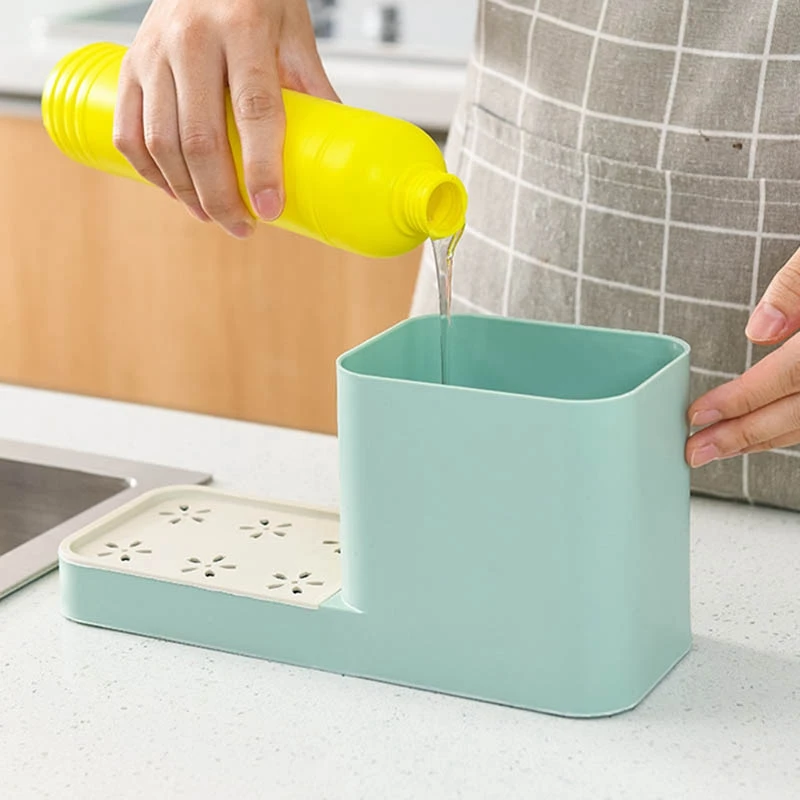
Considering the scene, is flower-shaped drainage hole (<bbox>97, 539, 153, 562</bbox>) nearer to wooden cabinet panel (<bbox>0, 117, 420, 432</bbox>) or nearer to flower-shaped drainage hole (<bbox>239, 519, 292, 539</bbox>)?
flower-shaped drainage hole (<bbox>239, 519, 292, 539</bbox>)

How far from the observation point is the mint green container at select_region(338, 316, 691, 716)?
706 mm

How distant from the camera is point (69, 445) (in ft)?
3.59

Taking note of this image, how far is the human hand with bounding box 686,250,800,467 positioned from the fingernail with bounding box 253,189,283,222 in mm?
248

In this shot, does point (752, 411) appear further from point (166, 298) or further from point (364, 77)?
point (166, 298)

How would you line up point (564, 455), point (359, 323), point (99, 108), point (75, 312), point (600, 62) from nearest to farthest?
point (564, 455), point (99, 108), point (600, 62), point (359, 323), point (75, 312)

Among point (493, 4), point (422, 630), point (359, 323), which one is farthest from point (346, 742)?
point (359, 323)

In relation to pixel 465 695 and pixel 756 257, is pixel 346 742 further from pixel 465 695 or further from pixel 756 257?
pixel 756 257

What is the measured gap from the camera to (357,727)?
73cm

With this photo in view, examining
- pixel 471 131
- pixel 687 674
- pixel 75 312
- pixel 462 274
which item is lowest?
pixel 75 312

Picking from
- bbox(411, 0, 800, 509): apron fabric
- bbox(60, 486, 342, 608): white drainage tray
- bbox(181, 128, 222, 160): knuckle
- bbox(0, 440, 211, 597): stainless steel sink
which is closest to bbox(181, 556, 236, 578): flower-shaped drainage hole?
bbox(60, 486, 342, 608): white drainage tray

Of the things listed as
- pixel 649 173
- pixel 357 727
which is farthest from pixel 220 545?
pixel 649 173

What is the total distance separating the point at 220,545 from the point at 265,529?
32 millimetres

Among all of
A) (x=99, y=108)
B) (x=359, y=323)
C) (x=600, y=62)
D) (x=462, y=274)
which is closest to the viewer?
(x=99, y=108)

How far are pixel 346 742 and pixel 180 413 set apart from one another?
49cm
